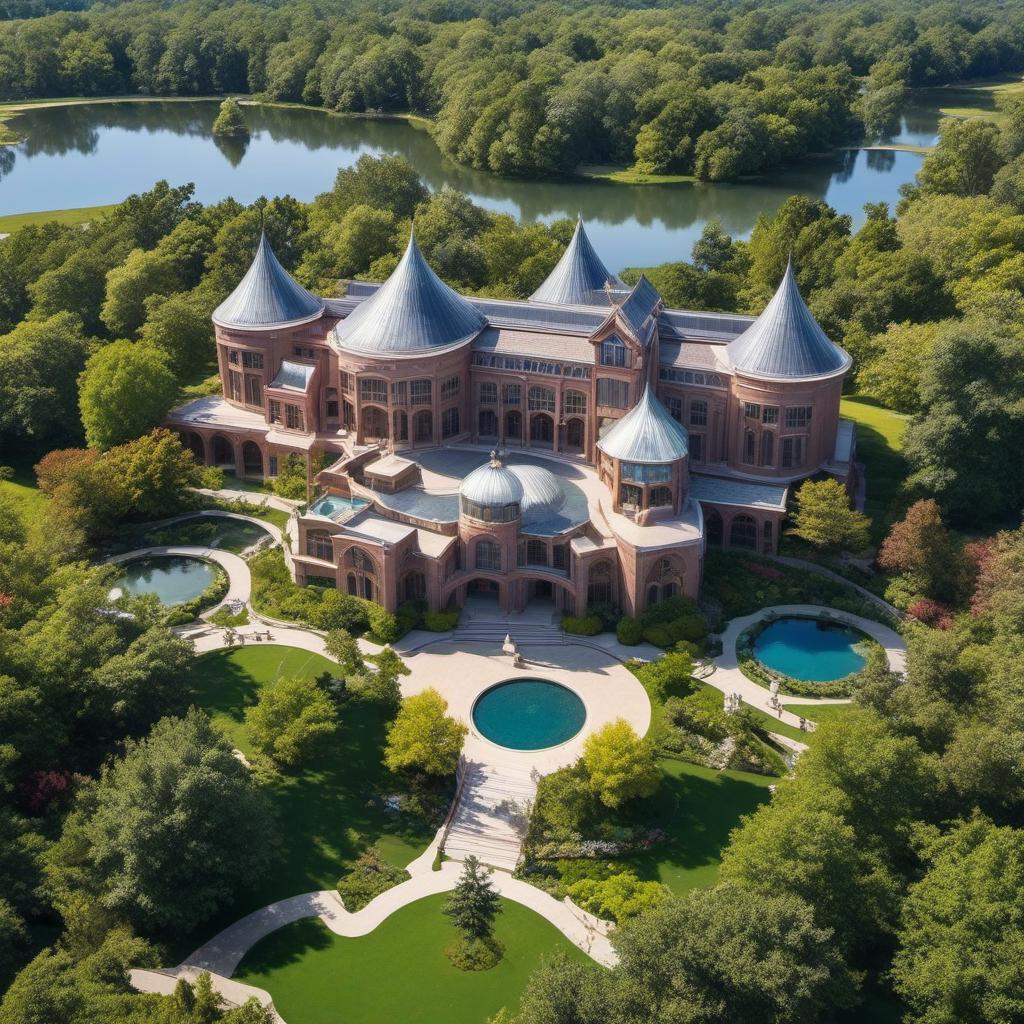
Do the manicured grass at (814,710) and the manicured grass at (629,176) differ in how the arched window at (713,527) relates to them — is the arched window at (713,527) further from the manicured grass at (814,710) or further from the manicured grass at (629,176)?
the manicured grass at (629,176)

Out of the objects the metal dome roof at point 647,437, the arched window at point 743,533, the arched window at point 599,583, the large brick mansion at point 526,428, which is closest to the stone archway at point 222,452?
the large brick mansion at point 526,428

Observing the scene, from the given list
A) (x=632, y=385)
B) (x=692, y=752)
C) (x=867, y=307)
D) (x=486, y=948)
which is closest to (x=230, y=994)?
(x=486, y=948)

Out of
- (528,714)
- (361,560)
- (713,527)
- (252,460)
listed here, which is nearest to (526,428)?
Answer: (713,527)

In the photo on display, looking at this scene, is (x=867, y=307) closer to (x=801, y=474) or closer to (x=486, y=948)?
(x=801, y=474)

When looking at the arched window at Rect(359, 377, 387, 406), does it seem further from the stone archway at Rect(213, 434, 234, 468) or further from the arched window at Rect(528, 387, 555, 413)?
the stone archway at Rect(213, 434, 234, 468)

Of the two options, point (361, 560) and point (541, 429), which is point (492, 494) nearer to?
point (361, 560)

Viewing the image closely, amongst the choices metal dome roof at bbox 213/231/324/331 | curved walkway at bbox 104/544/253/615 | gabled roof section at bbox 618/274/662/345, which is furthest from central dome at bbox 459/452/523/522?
metal dome roof at bbox 213/231/324/331
